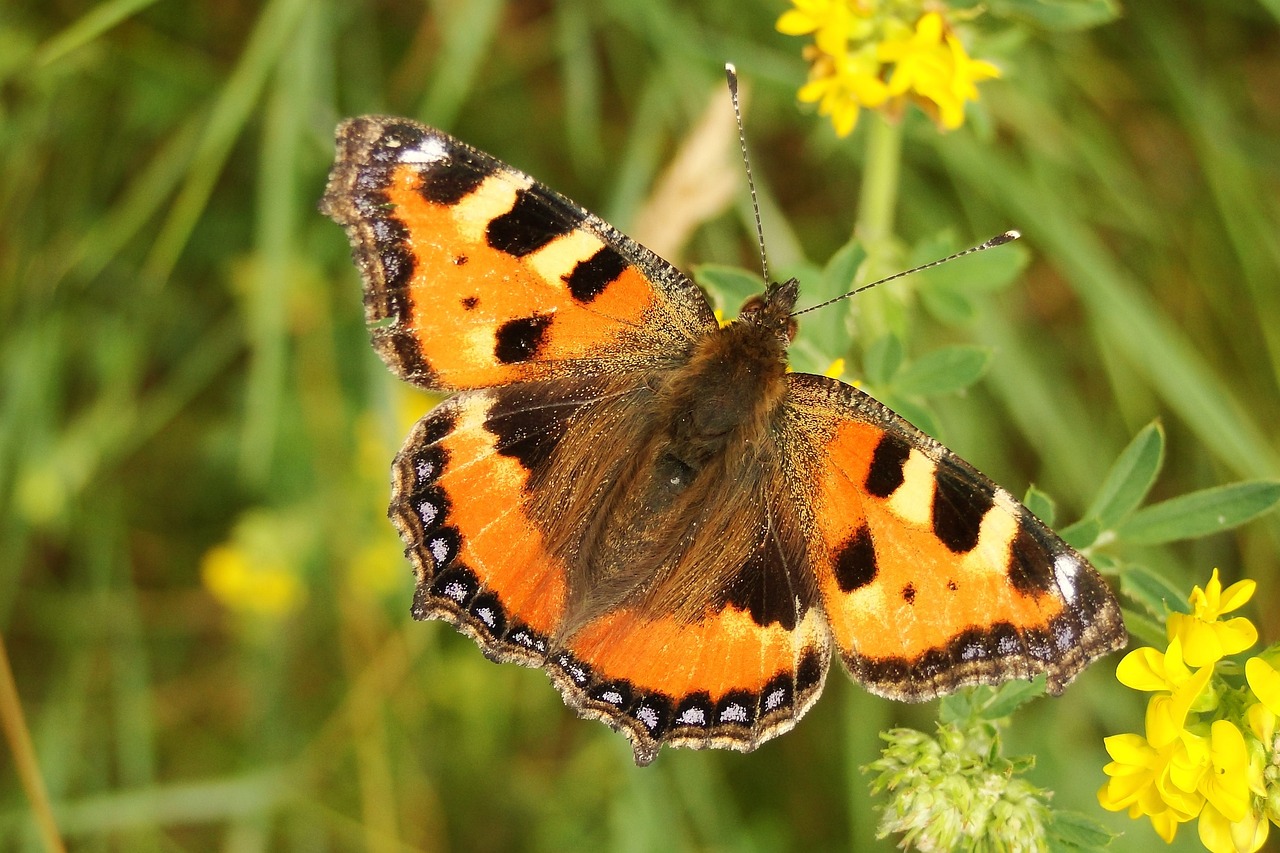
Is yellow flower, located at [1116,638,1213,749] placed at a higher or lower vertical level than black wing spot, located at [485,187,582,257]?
lower

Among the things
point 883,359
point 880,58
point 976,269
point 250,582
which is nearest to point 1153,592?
point 883,359

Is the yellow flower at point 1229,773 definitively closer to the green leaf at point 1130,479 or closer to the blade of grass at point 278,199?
the green leaf at point 1130,479

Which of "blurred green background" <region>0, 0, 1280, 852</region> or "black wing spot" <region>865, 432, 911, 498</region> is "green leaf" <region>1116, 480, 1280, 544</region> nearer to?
"black wing spot" <region>865, 432, 911, 498</region>

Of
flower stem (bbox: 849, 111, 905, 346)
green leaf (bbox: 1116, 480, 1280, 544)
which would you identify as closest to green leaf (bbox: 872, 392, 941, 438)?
flower stem (bbox: 849, 111, 905, 346)

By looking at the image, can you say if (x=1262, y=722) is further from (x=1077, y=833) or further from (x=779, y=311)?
(x=779, y=311)

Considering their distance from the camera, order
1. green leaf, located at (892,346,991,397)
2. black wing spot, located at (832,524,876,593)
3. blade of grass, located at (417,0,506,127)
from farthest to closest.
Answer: blade of grass, located at (417,0,506,127) → green leaf, located at (892,346,991,397) → black wing spot, located at (832,524,876,593)

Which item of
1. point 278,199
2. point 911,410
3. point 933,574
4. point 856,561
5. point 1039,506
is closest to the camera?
point 933,574

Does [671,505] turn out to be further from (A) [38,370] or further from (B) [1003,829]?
(A) [38,370]
